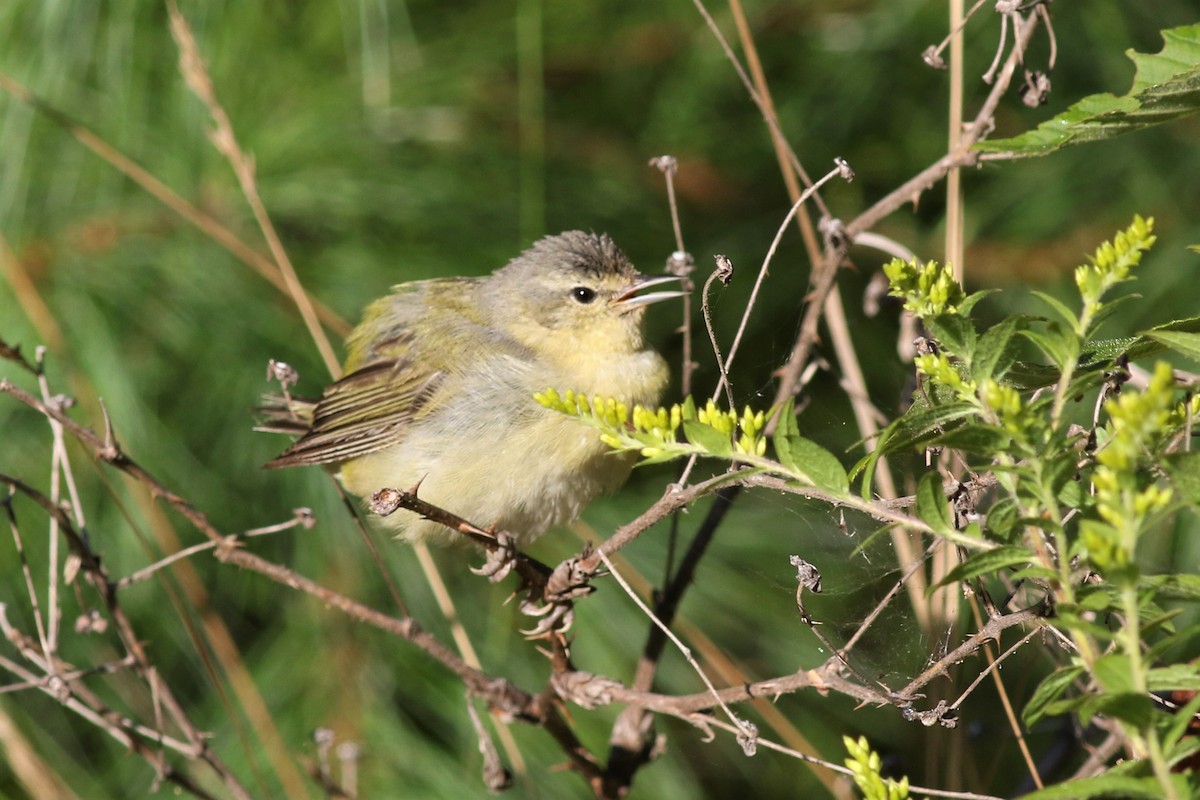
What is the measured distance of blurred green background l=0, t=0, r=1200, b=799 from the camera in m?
2.66

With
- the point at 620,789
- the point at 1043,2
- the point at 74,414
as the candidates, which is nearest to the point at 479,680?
the point at 620,789

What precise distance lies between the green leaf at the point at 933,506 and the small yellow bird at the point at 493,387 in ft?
4.48

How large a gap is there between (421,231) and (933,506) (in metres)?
2.13

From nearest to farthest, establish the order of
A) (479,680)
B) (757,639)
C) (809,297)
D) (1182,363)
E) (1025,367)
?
(1025,367) < (479,680) < (809,297) < (1182,363) < (757,639)

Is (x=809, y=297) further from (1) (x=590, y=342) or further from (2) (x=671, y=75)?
(2) (x=671, y=75)

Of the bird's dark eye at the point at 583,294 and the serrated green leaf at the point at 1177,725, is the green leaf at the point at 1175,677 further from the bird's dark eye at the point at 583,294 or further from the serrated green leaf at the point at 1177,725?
the bird's dark eye at the point at 583,294

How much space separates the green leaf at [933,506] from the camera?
0.90m

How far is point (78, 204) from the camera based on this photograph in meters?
2.71

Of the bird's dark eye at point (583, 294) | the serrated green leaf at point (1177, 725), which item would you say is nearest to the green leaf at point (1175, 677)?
the serrated green leaf at point (1177, 725)

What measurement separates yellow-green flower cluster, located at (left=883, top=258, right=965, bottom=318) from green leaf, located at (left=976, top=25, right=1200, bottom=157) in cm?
15

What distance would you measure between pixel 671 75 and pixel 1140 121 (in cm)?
242

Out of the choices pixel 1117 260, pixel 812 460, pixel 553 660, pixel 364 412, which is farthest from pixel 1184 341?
pixel 364 412

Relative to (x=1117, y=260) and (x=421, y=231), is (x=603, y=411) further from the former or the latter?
(x=421, y=231)

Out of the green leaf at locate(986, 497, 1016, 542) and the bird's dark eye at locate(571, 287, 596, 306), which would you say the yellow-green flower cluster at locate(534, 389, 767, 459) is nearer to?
the green leaf at locate(986, 497, 1016, 542)
